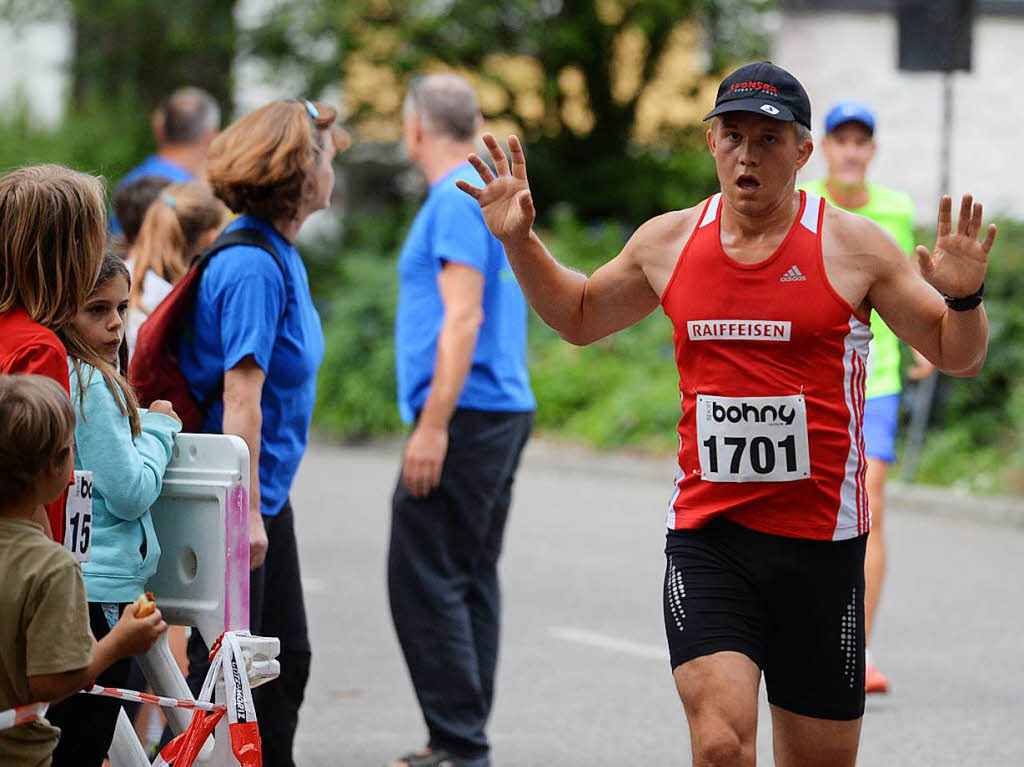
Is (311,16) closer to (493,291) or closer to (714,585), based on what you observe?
(493,291)

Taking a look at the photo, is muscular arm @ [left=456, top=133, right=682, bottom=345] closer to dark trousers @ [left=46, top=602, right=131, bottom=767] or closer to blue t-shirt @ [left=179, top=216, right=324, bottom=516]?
blue t-shirt @ [left=179, top=216, right=324, bottom=516]

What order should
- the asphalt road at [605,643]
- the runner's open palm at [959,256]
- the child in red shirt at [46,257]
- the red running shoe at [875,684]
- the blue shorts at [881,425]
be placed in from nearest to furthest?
the child in red shirt at [46,257] < the runner's open palm at [959,256] < the asphalt road at [605,643] < the red running shoe at [875,684] < the blue shorts at [881,425]

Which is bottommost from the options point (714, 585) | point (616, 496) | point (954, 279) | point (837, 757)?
point (616, 496)

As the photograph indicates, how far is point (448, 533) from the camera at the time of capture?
5.95 meters

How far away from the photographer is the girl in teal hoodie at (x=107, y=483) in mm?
3836

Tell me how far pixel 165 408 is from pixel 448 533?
1958mm

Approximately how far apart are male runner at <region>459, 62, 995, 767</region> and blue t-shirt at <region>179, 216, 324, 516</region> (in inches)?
44.4

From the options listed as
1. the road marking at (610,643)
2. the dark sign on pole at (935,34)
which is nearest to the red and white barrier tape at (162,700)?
the road marking at (610,643)

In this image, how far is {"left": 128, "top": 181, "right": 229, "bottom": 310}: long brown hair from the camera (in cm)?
615

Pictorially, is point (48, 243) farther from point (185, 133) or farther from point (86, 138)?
point (86, 138)

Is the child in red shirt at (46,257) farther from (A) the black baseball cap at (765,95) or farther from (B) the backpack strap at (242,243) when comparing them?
(A) the black baseball cap at (765,95)

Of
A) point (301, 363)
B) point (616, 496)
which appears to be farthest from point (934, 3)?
point (301, 363)

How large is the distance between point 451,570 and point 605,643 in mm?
2448

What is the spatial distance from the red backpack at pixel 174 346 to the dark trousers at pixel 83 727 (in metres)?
0.97
